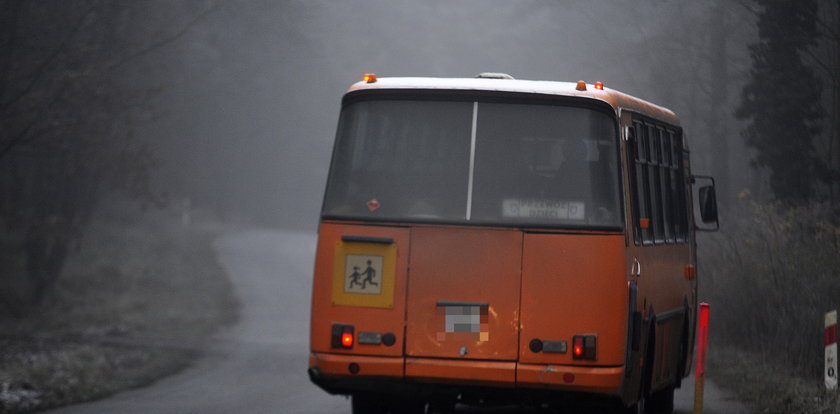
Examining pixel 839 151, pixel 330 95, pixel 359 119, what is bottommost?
pixel 359 119

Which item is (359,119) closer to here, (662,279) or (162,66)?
(662,279)

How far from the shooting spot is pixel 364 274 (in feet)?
31.8

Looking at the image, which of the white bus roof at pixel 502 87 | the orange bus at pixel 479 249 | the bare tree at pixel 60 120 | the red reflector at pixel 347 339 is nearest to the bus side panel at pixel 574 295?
the orange bus at pixel 479 249

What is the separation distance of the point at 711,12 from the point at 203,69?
56.3 ft

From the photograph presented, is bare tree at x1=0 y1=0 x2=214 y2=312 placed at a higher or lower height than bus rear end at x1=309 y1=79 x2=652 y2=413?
higher

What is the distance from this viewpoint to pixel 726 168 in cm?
3766

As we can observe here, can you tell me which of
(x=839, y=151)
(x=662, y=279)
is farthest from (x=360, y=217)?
(x=839, y=151)

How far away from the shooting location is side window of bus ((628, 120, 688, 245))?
413 inches

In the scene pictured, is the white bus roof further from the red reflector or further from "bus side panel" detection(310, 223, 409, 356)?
A: the red reflector

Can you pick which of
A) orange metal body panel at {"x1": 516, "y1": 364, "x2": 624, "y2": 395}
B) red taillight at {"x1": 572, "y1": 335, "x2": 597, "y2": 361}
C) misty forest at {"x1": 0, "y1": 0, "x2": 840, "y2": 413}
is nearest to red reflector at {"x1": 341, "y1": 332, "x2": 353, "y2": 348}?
orange metal body panel at {"x1": 516, "y1": 364, "x2": 624, "y2": 395}

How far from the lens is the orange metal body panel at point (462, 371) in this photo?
9.52 meters

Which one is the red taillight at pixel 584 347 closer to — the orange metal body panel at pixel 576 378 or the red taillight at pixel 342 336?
the orange metal body panel at pixel 576 378

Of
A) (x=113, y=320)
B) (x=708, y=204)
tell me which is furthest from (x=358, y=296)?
(x=113, y=320)

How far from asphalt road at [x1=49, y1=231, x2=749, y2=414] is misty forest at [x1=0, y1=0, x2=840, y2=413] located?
36 cm
